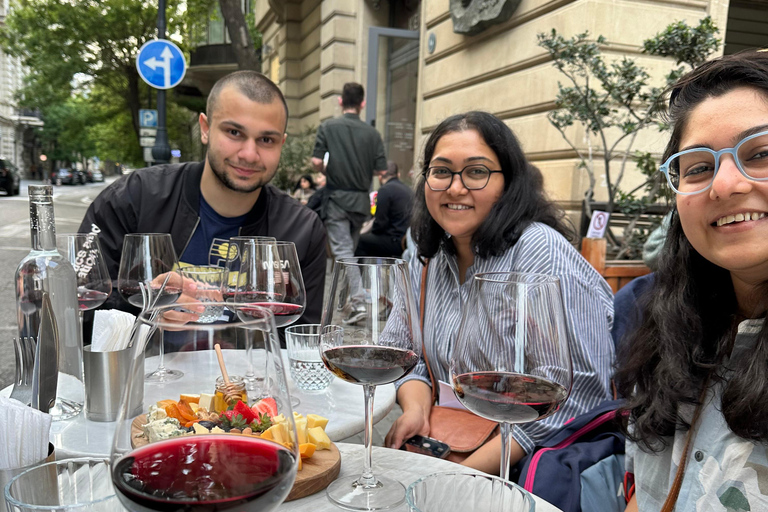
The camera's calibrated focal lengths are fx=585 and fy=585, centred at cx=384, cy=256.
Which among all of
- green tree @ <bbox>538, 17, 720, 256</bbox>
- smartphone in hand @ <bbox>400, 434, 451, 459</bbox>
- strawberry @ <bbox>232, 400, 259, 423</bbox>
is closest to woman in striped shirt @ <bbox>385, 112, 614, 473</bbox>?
smartphone in hand @ <bbox>400, 434, 451, 459</bbox>

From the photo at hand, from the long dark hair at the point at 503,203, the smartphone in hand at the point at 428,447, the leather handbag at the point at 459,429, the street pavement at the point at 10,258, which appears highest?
the long dark hair at the point at 503,203

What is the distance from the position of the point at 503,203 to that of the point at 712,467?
141 cm

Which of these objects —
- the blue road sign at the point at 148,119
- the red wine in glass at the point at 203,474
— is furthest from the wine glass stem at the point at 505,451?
the blue road sign at the point at 148,119

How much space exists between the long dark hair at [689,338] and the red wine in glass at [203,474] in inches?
42.6

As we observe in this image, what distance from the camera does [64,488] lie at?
948 millimetres

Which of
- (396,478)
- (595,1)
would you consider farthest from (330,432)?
(595,1)

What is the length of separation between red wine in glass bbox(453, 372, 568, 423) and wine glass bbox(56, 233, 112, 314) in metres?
1.35

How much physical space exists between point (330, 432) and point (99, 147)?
66.3 m

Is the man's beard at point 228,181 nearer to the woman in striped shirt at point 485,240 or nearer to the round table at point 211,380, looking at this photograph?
the woman in striped shirt at point 485,240

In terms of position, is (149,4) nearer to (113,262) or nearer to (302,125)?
(302,125)

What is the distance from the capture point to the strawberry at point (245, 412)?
784 mm

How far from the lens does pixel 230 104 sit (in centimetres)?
328

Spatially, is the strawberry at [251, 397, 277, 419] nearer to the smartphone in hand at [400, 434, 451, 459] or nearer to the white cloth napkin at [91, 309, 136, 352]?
the white cloth napkin at [91, 309, 136, 352]

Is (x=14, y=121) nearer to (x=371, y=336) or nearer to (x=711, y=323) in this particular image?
(x=371, y=336)
